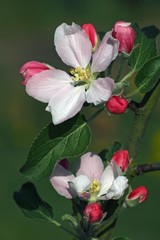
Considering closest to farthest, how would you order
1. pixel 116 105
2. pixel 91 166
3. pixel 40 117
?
1. pixel 116 105
2. pixel 91 166
3. pixel 40 117

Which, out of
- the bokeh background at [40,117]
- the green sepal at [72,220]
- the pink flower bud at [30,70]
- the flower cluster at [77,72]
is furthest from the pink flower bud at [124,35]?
the bokeh background at [40,117]

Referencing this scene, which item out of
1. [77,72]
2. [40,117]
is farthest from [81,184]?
[40,117]

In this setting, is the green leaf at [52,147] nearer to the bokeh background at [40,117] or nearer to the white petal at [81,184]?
the white petal at [81,184]

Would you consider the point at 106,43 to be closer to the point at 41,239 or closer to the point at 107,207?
the point at 107,207

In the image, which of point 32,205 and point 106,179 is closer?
point 106,179

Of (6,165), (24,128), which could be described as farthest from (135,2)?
(6,165)

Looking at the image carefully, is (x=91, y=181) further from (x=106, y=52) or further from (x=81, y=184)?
(x=106, y=52)
